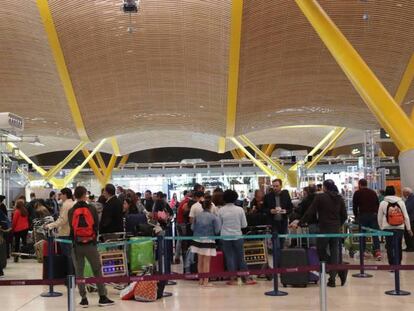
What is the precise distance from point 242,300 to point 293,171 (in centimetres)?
3498

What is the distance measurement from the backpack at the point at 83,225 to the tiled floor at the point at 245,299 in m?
0.92

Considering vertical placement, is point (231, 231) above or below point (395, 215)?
below

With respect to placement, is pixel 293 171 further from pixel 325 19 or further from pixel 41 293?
pixel 41 293

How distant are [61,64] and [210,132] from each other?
34.1ft

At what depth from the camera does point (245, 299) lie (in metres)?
8.04

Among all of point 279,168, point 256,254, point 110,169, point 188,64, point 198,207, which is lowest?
point 256,254

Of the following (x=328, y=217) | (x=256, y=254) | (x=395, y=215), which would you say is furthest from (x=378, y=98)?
(x=256, y=254)

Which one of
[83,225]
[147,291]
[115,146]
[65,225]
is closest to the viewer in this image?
[83,225]

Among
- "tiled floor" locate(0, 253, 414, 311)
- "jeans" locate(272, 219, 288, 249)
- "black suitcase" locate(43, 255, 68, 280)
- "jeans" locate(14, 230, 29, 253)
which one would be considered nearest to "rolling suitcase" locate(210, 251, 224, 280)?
"tiled floor" locate(0, 253, 414, 311)

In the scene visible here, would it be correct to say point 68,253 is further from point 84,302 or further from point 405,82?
point 405,82

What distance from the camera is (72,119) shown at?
89.7ft

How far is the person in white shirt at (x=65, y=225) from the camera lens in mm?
8625

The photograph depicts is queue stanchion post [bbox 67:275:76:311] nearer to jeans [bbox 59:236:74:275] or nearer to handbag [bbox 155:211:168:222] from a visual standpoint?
jeans [bbox 59:236:74:275]

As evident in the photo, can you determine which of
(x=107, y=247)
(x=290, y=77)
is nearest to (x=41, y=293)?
(x=107, y=247)
